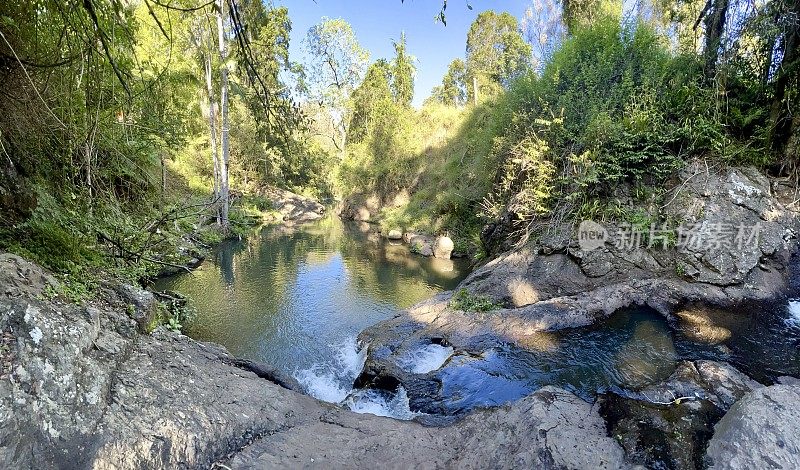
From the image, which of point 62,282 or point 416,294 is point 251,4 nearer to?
point 62,282

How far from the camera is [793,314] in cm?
654

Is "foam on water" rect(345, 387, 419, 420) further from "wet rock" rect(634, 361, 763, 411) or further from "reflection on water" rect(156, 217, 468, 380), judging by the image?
"wet rock" rect(634, 361, 763, 411)

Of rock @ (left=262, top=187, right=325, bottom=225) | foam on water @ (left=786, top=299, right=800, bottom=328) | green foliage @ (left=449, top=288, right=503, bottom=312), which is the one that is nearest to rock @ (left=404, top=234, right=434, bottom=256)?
green foliage @ (left=449, top=288, right=503, bottom=312)

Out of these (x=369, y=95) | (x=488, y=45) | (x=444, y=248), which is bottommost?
(x=444, y=248)

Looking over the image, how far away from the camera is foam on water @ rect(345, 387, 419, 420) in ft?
16.4

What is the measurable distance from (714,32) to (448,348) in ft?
30.3

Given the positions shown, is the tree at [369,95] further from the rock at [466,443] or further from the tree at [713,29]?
the rock at [466,443]

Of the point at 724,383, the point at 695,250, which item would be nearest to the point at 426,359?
the point at 724,383

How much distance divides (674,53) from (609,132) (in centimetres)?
361

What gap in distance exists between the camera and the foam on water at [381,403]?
5.01 m

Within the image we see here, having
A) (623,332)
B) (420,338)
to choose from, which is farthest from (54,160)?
(623,332)

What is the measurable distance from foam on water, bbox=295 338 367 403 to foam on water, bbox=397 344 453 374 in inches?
33.5

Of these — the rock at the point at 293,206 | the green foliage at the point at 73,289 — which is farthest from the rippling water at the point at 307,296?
the rock at the point at 293,206

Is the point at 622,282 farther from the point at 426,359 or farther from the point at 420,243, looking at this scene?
the point at 420,243
